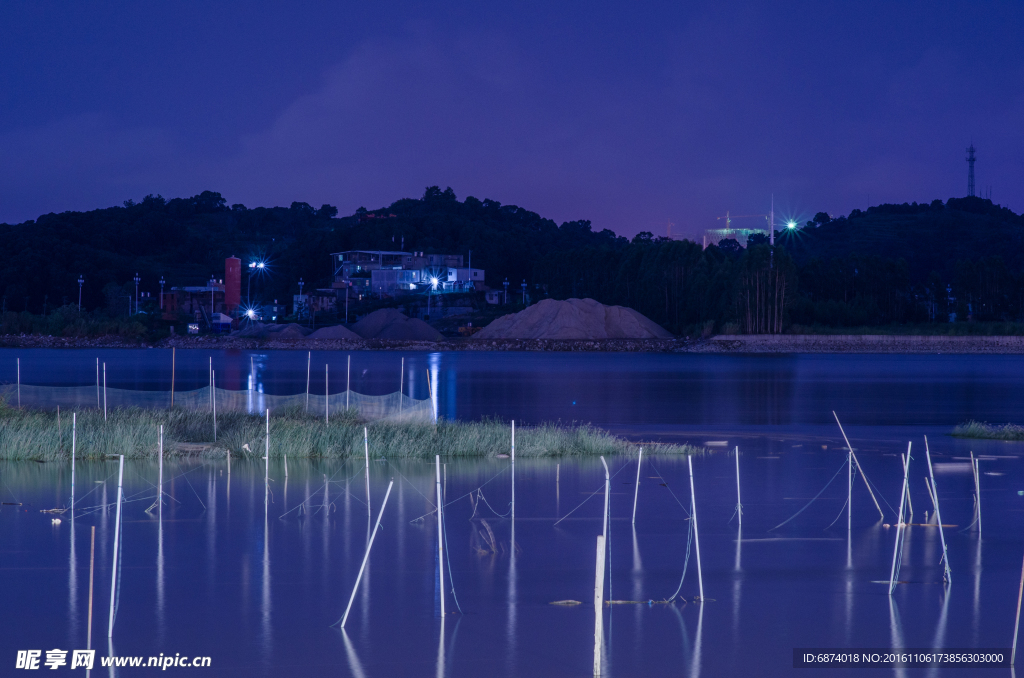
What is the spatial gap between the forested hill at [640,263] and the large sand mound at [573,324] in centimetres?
577

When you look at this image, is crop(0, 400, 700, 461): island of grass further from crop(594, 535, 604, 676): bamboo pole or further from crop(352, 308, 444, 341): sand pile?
crop(352, 308, 444, 341): sand pile

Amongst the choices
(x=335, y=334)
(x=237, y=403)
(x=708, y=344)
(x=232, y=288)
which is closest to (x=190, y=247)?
(x=232, y=288)

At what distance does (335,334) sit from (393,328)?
19.4 ft

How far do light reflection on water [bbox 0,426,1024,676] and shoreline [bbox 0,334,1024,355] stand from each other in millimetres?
82861

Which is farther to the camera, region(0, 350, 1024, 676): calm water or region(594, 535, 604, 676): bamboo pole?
region(0, 350, 1024, 676): calm water

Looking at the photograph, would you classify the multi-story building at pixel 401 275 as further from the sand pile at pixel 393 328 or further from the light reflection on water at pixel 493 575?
the light reflection on water at pixel 493 575

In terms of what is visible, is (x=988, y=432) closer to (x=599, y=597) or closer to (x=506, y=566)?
(x=506, y=566)

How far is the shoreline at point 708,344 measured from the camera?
321 feet

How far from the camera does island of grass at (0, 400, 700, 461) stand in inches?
658

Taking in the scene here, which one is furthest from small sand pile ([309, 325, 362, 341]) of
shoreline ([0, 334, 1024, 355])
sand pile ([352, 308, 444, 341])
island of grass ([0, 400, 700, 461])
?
island of grass ([0, 400, 700, 461])

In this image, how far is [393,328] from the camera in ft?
326

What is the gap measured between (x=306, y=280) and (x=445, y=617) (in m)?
137

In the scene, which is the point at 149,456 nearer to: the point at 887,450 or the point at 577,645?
the point at 577,645

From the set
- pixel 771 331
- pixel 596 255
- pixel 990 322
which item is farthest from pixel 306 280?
pixel 990 322
